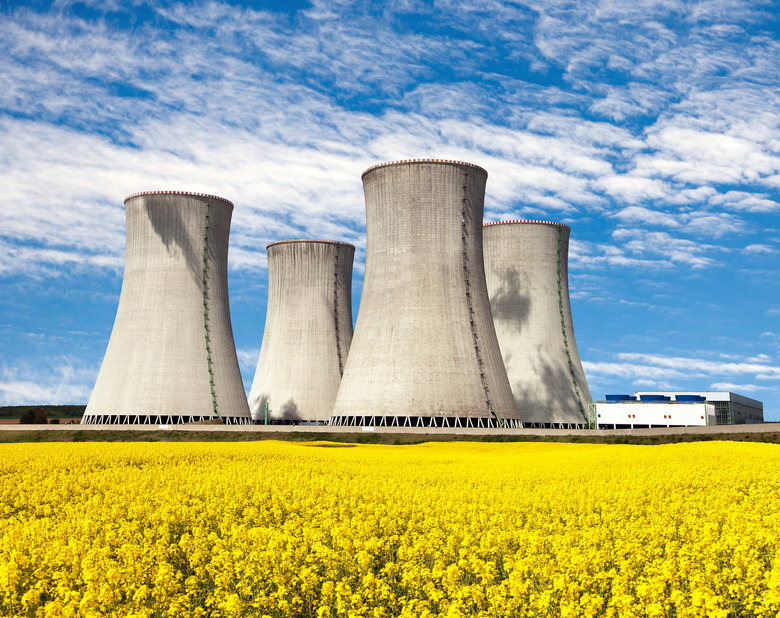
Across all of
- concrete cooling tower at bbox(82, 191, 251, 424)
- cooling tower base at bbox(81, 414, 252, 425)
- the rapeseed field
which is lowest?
the rapeseed field

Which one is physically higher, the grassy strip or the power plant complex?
the power plant complex

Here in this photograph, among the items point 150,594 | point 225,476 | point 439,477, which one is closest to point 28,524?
point 150,594

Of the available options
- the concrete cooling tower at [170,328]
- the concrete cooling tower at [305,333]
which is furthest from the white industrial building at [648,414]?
the concrete cooling tower at [170,328]

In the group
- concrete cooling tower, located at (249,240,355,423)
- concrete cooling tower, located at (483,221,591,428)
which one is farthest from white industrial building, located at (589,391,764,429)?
concrete cooling tower, located at (249,240,355,423)

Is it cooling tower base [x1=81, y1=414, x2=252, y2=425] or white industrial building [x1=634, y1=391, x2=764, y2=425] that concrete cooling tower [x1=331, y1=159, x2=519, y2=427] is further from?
→ white industrial building [x1=634, y1=391, x2=764, y2=425]

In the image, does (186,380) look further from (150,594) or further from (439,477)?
(150,594)

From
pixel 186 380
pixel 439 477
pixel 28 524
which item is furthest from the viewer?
pixel 186 380

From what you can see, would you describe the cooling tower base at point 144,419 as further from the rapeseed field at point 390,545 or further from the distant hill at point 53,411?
the distant hill at point 53,411
